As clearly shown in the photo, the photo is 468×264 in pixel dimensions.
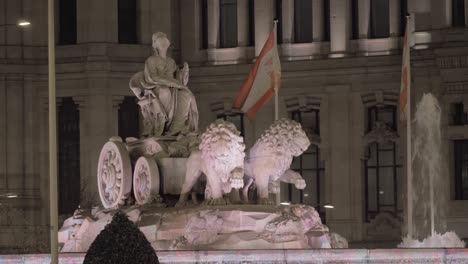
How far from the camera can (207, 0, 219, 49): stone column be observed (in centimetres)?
9400

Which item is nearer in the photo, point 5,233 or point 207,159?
point 207,159

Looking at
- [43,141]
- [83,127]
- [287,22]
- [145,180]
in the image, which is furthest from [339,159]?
[145,180]

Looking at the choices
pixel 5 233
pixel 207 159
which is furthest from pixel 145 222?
pixel 5 233

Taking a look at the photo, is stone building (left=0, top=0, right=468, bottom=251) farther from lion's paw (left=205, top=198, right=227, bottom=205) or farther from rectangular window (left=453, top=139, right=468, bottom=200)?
lion's paw (left=205, top=198, right=227, bottom=205)

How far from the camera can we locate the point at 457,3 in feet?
295

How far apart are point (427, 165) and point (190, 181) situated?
4291 cm

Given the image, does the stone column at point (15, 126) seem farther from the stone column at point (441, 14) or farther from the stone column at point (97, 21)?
the stone column at point (441, 14)

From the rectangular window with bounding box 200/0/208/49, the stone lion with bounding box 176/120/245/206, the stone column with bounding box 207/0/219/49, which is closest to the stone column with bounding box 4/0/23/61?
the rectangular window with bounding box 200/0/208/49

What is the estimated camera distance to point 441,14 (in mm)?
89188

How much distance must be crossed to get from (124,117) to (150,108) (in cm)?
4596

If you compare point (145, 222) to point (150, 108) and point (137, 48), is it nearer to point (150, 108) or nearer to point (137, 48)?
point (150, 108)

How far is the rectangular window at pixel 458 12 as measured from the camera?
89.4 metres

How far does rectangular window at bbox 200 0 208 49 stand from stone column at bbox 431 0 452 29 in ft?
33.9

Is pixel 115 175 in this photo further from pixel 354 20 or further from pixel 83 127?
pixel 83 127
